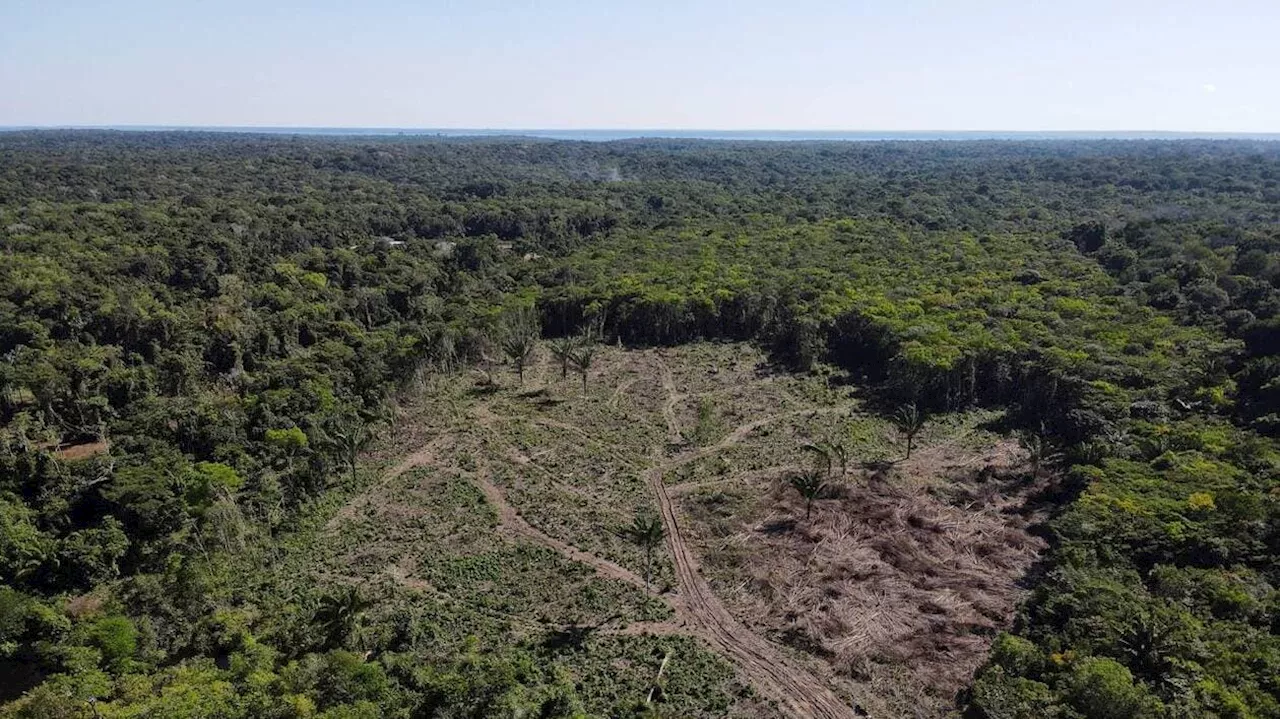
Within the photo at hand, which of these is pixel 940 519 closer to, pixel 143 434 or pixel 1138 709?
pixel 1138 709

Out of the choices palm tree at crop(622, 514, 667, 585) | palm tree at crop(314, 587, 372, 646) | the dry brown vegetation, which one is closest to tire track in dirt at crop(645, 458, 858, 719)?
the dry brown vegetation

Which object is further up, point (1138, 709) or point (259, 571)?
point (1138, 709)

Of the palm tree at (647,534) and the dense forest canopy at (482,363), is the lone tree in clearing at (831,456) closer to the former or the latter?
the dense forest canopy at (482,363)

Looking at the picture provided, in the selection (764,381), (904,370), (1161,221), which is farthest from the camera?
(1161,221)

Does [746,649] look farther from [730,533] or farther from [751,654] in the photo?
[730,533]

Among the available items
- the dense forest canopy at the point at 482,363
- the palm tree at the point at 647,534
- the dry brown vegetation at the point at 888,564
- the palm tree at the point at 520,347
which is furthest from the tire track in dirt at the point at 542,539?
the palm tree at the point at 520,347

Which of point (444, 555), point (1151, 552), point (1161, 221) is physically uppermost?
point (1161, 221)

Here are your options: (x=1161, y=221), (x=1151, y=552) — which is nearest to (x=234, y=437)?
(x=1151, y=552)
